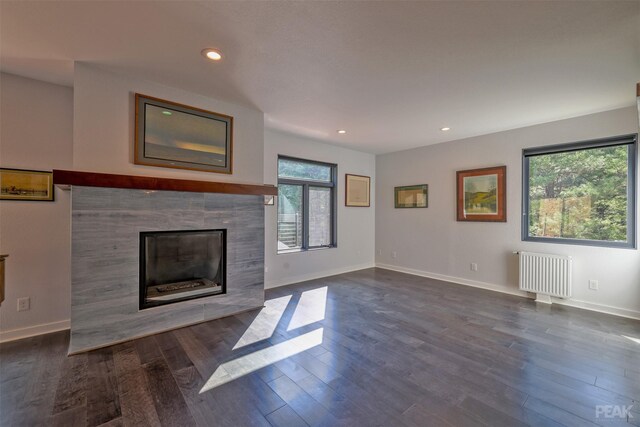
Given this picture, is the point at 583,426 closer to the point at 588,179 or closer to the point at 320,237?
the point at 588,179

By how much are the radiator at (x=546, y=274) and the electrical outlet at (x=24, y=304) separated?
6.13 meters

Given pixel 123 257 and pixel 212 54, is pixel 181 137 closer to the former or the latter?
pixel 212 54

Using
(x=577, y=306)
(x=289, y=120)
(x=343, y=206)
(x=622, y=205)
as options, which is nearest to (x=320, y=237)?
(x=343, y=206)

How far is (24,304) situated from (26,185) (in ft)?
3.94

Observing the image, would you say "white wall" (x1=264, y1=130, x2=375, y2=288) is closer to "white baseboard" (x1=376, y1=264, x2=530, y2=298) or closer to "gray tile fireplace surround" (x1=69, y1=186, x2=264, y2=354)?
"white baseboard" (x1=376, y1=264, x2=530, y2=298)

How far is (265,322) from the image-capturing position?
124 inches

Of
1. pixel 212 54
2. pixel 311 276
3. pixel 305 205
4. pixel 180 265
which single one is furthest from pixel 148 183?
pixel 311 276

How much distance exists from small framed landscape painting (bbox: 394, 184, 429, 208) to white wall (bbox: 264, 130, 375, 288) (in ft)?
2.21

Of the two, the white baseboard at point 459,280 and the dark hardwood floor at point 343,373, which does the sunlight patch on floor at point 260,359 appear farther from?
the white baseboard at point 459,280

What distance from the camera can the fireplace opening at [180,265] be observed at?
9.42 ft

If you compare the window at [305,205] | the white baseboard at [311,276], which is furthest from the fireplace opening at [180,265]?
the window at [305,205]

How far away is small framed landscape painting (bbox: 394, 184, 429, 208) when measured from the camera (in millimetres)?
5473

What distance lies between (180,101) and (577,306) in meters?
5.73

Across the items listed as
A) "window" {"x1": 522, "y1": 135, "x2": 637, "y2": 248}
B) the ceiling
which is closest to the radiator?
"window" {"x1": 522, "y1": 135, "x2": 637, "y2": 248}
